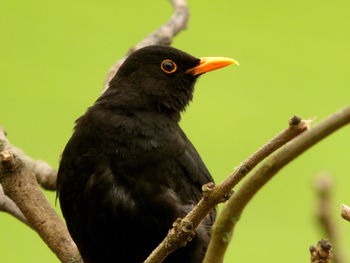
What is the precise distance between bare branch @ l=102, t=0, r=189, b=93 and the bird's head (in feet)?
2.32

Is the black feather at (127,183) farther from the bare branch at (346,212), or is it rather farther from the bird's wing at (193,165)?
the bare branch at (346,212)

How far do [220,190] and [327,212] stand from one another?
946mm

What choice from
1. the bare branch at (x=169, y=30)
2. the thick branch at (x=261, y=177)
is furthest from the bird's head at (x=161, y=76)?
the thick branch at (x=261, y=177)

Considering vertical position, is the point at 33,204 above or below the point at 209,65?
below

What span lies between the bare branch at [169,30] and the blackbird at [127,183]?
1.18 meters

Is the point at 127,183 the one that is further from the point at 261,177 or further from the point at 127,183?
the point at 261,177

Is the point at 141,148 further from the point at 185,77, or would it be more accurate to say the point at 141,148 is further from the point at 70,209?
the point at 185,77

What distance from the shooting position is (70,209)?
3.72 metres

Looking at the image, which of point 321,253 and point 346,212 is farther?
point 346,212

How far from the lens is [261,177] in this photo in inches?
68.1

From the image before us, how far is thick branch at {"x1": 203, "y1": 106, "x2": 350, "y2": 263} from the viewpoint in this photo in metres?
1.50

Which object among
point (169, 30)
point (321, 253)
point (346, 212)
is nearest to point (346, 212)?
point (346, 212)

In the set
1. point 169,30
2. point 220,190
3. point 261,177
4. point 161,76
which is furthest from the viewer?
point 169,30

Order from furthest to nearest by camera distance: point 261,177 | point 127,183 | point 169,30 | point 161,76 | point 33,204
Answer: point 169,30 < point 161,76 < point 33,204 < point 127,183 < point 261,177
